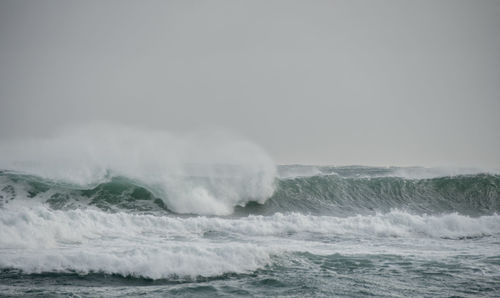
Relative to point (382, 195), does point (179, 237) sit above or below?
below

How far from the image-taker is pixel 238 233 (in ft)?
39.8

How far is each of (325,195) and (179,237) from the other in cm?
1032

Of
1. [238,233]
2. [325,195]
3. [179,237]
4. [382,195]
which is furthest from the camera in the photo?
[382,195]

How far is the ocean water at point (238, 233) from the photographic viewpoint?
23.5 feet

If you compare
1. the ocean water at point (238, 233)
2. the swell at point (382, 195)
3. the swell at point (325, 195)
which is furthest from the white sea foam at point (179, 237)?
the swell at point (382, 195)

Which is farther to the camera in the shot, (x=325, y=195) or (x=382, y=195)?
(x=382, y=195)

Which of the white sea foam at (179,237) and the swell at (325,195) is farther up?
the swell at (325,195)

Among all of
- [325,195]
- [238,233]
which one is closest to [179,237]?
[238,233]

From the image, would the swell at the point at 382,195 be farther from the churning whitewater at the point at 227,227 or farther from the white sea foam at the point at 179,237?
the white sea foam at the point at 179,237

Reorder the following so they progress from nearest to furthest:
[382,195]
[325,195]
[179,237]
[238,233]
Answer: [179,237] → [238,233] → [325,195] → [382,195]

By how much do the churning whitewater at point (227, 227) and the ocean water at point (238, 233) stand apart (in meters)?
0.04

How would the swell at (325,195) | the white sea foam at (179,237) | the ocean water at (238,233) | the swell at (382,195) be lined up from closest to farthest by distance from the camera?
the ocean water at (238,233)
the white sea foam at (179,237)
the swell at (325,195)
the swell at (382,195)

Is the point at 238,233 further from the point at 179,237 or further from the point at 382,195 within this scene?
the point at 382,195

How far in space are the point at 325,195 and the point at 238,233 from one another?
864cm
